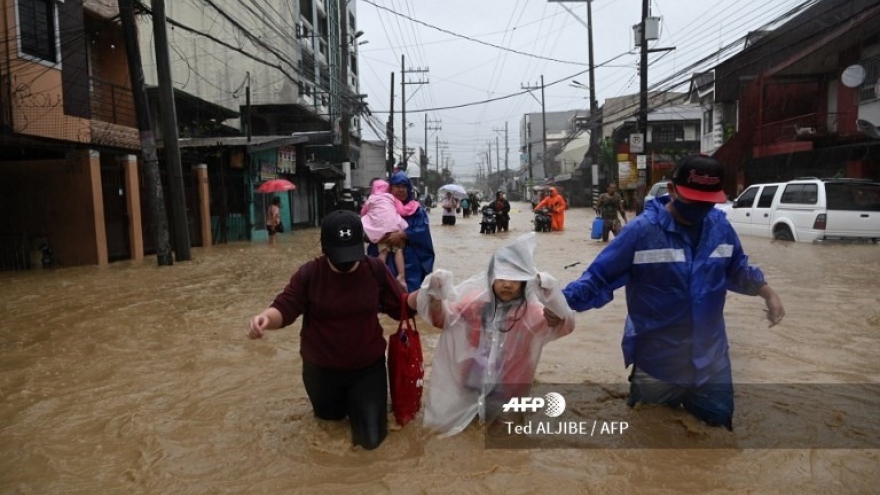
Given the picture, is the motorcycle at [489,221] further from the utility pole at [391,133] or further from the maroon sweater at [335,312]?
the maroon sweater at [335,312]

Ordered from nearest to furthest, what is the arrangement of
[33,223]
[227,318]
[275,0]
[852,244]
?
[227,318], [852,244], [33,223], [275,0]

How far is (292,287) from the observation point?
3518 millimetres

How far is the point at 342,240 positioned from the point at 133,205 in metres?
12.5

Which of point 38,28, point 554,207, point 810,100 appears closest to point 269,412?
point 38,28

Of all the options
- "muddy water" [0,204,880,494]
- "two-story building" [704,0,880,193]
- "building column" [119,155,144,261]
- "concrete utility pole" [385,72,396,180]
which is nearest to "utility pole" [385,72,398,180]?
"concrete utility pole" [385,72,396,180]

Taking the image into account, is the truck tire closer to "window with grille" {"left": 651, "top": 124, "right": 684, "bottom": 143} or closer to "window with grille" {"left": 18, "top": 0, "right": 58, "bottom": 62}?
"window with grille" {"left": 18, "top": 0, "right": 58, "bottom": 62}

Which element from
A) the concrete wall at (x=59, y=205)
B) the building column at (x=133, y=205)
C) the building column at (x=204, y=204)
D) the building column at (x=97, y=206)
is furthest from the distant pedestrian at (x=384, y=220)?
the building column at (x=204, y=204)

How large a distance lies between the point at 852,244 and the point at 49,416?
13443 millimetres

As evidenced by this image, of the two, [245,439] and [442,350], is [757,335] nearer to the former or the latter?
[442,350]

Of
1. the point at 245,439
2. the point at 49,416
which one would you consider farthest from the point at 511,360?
the point at 49,416

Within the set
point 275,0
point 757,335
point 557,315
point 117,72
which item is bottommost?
point 757,335

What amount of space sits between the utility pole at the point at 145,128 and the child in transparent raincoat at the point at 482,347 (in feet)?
35.6

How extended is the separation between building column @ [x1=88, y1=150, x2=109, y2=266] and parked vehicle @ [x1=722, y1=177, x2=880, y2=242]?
42.1 ft

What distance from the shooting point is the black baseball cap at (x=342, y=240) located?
335 cm
